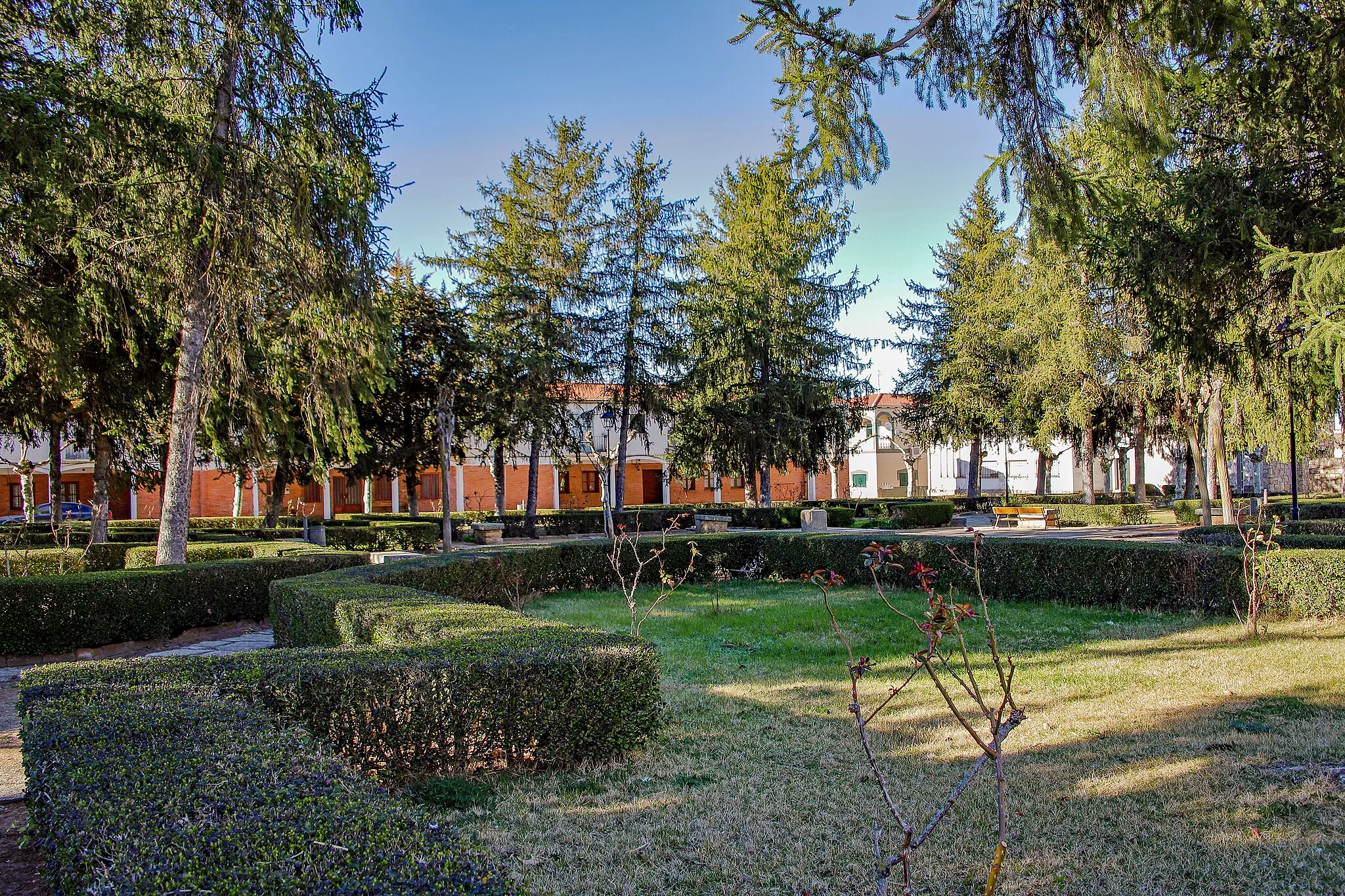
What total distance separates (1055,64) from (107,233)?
10.2m

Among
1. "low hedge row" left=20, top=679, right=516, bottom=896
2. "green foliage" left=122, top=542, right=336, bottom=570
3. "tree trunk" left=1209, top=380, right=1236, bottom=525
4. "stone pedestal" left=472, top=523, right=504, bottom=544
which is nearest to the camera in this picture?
"low hedge row" left=20, top=679, right=516, bottom=896

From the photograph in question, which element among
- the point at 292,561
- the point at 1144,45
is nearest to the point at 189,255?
the point at 292,561

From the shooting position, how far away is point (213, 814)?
1.98 metres

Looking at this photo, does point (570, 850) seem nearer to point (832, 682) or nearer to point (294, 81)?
point (832, 682)

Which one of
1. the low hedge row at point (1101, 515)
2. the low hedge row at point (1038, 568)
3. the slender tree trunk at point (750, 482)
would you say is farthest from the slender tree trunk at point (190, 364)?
the low hedge row at point (1101, 515)

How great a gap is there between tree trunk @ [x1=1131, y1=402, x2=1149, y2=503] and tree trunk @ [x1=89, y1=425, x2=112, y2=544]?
22.3 metres

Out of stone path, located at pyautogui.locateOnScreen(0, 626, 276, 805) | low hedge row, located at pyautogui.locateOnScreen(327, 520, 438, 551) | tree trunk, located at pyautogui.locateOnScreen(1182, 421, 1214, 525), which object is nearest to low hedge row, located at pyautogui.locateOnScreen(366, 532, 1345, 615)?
stone path, located at pyautogui.locateOnScreen(0, 626, 276, 805)

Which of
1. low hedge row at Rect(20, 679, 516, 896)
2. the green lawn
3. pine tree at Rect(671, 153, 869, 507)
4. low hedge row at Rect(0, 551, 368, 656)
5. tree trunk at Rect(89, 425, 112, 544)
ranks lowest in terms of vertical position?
the green lawn

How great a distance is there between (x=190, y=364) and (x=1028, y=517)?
71.9 ft

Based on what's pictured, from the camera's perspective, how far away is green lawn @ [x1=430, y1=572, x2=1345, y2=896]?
2.92 m

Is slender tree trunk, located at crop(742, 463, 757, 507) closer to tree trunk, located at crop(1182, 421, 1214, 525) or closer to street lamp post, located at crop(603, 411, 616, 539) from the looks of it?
street lamp post, located at crop(603, 411, 616, 539)

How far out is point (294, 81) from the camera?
9.41 metres

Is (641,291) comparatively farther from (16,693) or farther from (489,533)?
(16,693)

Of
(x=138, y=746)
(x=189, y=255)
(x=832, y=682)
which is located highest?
(x=189, y=255)
